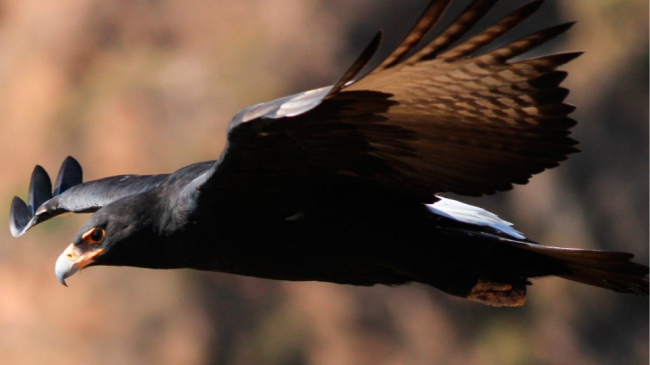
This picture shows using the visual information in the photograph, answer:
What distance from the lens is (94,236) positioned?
3.47 metres

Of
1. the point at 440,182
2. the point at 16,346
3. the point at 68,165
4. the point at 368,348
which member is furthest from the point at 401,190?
the point at 16,346

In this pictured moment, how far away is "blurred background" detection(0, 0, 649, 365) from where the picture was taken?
7.79m

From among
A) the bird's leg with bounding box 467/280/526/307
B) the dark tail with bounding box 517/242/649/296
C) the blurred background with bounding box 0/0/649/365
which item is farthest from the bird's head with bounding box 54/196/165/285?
the blurred background with bounding box 0/0/649/365

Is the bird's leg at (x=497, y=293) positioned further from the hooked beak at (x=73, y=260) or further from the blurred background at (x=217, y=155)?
the blurred background at (x=217, y=155)

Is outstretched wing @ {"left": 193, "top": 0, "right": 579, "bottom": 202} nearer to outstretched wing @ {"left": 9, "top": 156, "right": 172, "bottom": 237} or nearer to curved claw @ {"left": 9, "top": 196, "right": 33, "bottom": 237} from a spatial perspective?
outstretched wing @ {"left": 9, "top": 156, "right": 172, "bottom": 237}

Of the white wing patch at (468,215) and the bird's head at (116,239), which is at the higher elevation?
the bird's head at (116,239)

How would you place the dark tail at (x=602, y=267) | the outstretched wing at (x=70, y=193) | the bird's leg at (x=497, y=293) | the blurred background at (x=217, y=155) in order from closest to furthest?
the dark tail at (x=602, y=267) < the bird's leg at (x=497, y=293) < the outstretched wing at (x=70, y=193) < the blurred background at (x=217, y=155)

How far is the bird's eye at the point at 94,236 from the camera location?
136 inches

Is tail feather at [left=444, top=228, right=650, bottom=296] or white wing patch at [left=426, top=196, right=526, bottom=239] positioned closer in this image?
tail feather at [left=444, top=228, right=650, bottom=296]

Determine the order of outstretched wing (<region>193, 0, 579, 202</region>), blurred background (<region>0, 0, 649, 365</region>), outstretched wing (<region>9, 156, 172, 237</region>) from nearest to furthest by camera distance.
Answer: outstretched wing (<region>193, 0, 579, 202</region>), outstretched wing (<region>9, 156, 172, 237</region>), blurred background (<region>0, 0, 649, 365</region>)

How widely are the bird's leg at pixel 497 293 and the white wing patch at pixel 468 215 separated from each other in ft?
0.65

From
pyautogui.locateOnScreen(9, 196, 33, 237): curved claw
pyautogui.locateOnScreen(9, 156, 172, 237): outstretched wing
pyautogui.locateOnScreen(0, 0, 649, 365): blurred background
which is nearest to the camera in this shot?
pyautogui.locateOnScreen(9, 156, 172, 237): outstretched wing

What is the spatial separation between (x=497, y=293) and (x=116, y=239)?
145 centimetres

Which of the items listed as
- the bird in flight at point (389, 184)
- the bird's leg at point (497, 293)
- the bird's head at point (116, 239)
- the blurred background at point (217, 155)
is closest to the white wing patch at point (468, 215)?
the bird in flight at point (389, 184)
